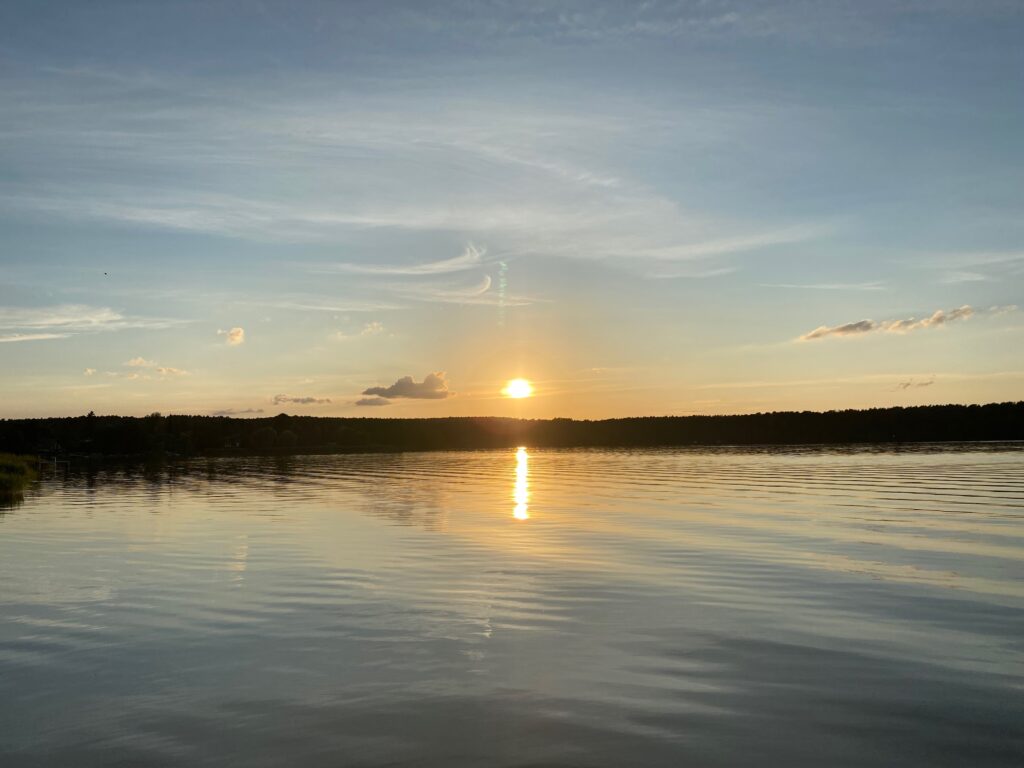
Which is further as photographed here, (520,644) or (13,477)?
(13,477)

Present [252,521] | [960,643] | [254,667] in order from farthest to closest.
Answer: [252,521] < [960,643] < [254,667]

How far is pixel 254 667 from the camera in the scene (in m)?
15.2

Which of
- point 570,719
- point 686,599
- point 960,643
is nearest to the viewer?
point 570,719

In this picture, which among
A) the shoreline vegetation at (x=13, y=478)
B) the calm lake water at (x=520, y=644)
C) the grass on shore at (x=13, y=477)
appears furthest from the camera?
the grass on shore at (x=13, y=477)

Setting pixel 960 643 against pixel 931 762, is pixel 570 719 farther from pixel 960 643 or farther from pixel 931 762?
pixel 960 643

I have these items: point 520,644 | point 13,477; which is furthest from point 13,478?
point 520,644

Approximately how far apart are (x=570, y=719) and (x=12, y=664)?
1020 cm

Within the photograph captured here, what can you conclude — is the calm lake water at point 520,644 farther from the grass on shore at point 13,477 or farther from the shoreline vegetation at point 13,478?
the grass on shore at point 13,477

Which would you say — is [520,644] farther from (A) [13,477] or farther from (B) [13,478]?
(A) [13,477]

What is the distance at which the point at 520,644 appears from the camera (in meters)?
16.7

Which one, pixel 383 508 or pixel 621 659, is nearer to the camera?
pixel 621 659

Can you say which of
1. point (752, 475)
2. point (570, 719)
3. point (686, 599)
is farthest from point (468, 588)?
point (752, 475)

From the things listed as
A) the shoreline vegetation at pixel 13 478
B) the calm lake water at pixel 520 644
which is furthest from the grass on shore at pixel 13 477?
the calm lake water at pixel 520 644

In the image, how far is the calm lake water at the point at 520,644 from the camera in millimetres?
11375
